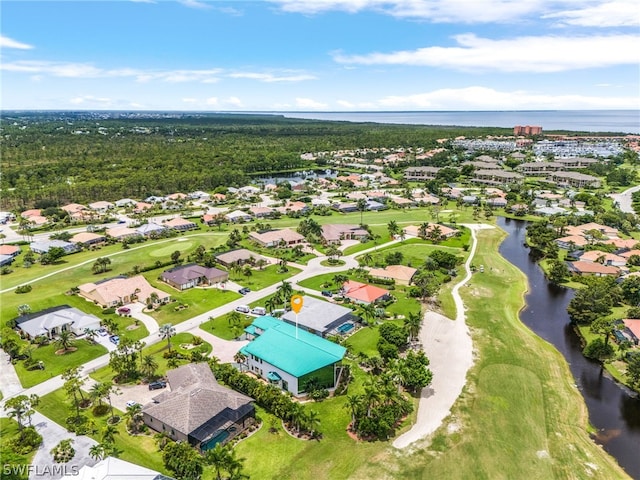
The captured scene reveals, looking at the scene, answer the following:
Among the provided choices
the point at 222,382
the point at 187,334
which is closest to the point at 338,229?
the point at 187,334

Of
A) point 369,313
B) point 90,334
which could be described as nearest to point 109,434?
point 90,334

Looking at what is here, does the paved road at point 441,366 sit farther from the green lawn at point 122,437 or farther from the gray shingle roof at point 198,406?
the green lawn at point 122,437

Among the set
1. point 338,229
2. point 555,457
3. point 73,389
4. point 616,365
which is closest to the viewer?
point 555,457

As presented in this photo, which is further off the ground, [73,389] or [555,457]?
[73,389]

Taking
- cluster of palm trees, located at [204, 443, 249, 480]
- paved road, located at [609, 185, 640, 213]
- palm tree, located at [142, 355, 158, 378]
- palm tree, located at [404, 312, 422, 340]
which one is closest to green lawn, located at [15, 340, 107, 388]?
palm tree, located at [142, 355, 158, 378]

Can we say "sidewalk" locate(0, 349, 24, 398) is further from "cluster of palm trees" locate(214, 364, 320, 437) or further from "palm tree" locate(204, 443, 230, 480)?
"palm tree" locate(204, 443, 230, 480)

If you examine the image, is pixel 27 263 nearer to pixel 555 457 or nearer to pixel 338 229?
pixel 338 229
